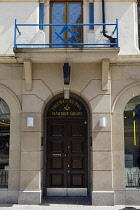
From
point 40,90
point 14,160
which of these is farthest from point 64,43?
point 14,160

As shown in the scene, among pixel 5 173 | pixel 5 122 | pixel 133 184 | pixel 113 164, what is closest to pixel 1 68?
pixel 5 122

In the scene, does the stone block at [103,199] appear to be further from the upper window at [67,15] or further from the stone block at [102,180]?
the upper window at [67,15]

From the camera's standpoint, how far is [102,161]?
863cm

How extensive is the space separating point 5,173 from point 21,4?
625cm

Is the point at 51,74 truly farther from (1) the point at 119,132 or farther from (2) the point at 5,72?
(1) the point at 119,132

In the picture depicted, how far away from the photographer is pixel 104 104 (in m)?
8.89

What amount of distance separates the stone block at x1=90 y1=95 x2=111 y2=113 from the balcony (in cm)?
145

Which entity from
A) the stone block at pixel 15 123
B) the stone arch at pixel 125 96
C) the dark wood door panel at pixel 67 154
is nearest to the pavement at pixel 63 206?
the dark wood door panel at pixel 67 154

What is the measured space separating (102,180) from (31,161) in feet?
8.30

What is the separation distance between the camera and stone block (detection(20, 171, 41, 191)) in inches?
336

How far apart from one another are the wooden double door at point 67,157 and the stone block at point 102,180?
104 centimetres

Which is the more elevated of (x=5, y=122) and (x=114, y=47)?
(x=114, y=47)

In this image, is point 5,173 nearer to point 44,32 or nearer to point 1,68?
point 1,68

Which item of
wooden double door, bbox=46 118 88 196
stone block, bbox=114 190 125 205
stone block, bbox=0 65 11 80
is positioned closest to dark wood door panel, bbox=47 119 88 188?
wooden double door, bbox=46 118 88 196
